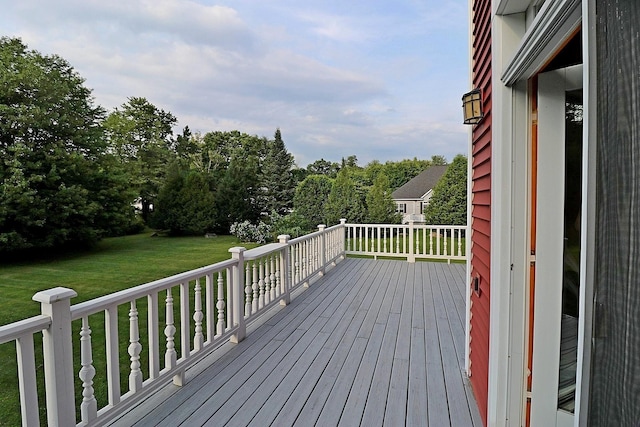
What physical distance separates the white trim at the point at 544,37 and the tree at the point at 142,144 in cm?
1890

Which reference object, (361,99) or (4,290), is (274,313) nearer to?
(4,290)

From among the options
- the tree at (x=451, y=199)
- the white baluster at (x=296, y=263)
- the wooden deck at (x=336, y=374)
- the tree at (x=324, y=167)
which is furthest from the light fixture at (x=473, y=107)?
the tree at (x=324, y=167)

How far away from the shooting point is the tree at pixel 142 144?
61.1ft

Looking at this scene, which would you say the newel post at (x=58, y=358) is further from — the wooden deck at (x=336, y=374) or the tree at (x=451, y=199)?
the tree at (x=451, y=199)

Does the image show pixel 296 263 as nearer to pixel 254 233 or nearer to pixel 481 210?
pixel 481 210

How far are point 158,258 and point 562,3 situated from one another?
35.4 feet

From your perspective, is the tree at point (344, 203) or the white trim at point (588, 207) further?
the tree at point (344, 203)

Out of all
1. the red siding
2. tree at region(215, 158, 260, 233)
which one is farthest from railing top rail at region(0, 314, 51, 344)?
tree at region(215, 158, 260, 233)

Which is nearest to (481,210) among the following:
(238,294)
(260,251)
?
(238,294)

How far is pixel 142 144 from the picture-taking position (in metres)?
21.3

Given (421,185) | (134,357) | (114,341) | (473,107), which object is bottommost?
(134,357)

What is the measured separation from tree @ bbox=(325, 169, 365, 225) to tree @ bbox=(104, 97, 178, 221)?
35.8 feet

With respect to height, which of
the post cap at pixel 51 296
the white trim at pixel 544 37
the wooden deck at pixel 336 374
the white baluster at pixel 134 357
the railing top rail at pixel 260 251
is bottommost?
the wooden deck at pixel 336 374

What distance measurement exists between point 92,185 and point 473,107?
13.3m
